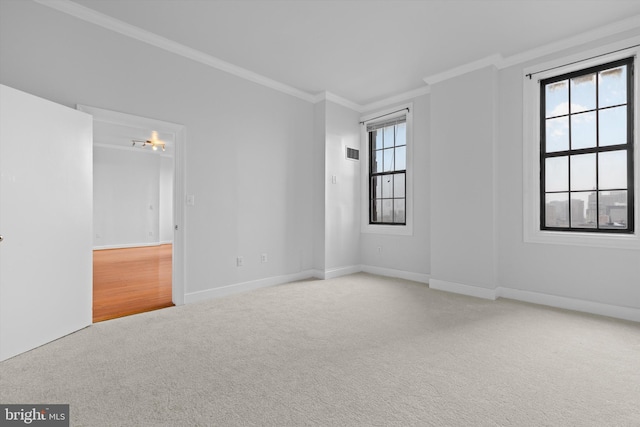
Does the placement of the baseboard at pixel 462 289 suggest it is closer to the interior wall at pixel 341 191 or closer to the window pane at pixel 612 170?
the interior wall at pixel 341 191

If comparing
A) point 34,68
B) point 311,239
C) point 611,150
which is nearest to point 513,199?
point 611,150

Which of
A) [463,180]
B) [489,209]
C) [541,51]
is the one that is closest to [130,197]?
[463,180]

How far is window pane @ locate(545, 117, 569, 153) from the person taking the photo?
11.5 ft

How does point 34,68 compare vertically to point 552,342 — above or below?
above

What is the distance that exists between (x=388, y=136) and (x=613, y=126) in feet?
9.33

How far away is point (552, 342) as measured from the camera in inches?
98.7

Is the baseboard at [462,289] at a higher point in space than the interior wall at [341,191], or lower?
lower

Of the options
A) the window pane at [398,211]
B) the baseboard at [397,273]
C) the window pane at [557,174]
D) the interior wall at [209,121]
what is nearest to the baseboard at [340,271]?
the baseboard at [397,273]

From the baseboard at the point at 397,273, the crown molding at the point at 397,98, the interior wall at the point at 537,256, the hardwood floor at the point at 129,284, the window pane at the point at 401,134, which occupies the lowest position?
the hardwood floor at the point at 129,284

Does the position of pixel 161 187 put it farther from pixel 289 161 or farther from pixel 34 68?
pixel 34 68

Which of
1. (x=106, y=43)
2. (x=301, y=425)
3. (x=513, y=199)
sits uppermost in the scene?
(x=106, y=43)

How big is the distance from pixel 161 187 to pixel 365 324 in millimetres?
8635

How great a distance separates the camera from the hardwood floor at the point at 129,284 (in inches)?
135

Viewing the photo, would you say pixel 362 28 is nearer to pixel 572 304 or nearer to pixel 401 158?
pixel 401 158
